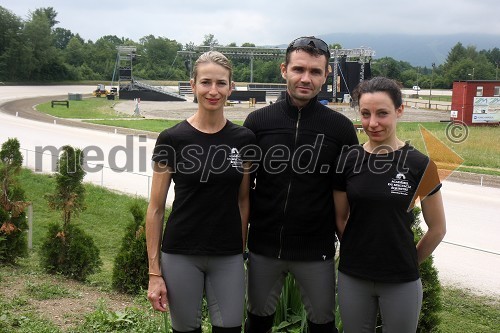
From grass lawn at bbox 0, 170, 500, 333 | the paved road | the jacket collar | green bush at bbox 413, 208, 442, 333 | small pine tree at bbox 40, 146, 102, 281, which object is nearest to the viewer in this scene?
the jacket collar

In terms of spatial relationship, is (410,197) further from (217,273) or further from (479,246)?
→ (479,246)

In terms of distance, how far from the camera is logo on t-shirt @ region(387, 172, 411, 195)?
296 centimetres

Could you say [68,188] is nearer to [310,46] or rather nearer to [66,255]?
[66,255]

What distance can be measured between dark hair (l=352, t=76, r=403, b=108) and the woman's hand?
58.8 inches

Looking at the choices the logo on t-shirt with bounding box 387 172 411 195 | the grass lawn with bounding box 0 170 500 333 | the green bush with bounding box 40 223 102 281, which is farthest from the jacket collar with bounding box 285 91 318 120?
the green bush with bounding box 40 223 102 281

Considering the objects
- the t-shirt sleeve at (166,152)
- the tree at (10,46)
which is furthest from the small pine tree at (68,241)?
the tree at (10,46)

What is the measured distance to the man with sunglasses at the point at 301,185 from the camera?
322 centimetres

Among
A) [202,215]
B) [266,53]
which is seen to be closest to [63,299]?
[202,215]

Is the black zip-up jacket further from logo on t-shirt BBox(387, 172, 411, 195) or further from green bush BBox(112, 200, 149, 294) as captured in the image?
green bush BBox(112, 200, 149, 294)

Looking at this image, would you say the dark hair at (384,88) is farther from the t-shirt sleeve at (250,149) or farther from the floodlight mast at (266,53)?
the floodlight mast at (266,53)

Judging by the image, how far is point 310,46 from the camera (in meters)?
3.21

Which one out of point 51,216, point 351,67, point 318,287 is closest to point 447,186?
point 51,216

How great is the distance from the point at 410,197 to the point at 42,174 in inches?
498

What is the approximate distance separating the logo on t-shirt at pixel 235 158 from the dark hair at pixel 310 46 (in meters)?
0.64
